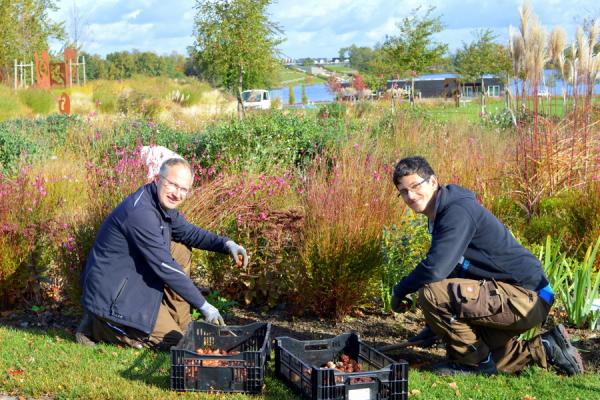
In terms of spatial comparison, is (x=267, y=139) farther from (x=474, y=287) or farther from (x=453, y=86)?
(x=453, y=86)

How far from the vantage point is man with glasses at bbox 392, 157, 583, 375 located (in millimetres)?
4523

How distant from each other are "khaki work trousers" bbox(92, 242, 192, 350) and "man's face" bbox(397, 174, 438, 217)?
6.20ft

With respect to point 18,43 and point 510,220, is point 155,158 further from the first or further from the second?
point 18,43

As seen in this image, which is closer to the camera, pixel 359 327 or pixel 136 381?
pixel 136 381

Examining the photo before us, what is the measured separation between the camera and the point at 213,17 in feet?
70.8

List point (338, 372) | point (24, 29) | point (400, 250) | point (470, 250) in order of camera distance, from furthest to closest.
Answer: point (24, 29) < point (400, 250) < point (470, 250) < point (338, 372)

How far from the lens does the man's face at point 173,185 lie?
16.3 feet

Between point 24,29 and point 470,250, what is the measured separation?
29875 millimetres

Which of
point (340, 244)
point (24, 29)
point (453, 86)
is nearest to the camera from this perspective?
point (340, 244)

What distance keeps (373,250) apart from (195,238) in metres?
1.34

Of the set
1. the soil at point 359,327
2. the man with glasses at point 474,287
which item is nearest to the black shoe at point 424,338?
the soil at point 359,327

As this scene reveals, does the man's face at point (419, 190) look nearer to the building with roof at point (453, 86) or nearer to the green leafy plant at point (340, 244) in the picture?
the green leafy plant at point (340, 244)

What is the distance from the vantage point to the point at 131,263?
204 inches

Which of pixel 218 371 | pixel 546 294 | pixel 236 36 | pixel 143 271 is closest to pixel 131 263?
pixel 143 271
